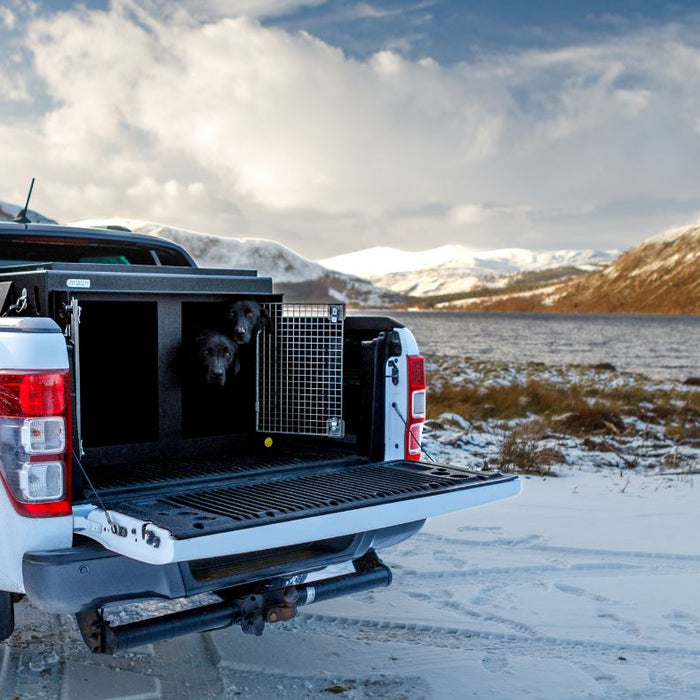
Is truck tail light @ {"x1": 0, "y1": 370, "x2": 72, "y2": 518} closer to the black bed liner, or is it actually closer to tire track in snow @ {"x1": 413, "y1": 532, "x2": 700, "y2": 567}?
the black bed liner

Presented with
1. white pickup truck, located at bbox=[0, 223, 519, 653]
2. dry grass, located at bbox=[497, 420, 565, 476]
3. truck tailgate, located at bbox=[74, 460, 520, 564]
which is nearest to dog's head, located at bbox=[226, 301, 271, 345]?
white pickup truck, located at bbox=[0, 223, 519, 653]

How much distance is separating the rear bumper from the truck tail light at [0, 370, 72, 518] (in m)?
0.20

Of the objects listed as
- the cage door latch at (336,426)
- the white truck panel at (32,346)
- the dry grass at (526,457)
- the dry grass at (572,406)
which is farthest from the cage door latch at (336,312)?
the dry grass at (572,406)

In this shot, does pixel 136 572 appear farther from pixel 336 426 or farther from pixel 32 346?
→ pixel 336 426

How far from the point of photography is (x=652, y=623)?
472 cm

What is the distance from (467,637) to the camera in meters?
4.51

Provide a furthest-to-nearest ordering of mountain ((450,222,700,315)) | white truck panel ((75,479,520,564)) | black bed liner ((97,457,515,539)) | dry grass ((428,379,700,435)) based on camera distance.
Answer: mountain ((450,222,700,315)), dry grass ((428,379,700,435)), black bed liner ((97,457,515,539)), white truck panel ((75,479,520,564))

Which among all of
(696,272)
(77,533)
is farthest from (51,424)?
(696,272)

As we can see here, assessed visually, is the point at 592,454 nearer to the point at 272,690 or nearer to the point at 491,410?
the point at 491,410

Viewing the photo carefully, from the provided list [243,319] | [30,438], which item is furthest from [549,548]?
[30,438]

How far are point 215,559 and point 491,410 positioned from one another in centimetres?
1064

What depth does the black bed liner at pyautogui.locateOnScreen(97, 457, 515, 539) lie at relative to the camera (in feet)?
10.9

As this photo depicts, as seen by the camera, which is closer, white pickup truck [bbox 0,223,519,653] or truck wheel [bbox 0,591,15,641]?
white pickup truck [bbox 0,223,519,653]

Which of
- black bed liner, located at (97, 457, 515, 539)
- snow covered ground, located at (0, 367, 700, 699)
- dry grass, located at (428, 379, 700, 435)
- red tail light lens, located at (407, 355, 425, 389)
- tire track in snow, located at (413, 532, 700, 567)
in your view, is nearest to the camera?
black bed liner, located at (97, 457, 515, 539)
